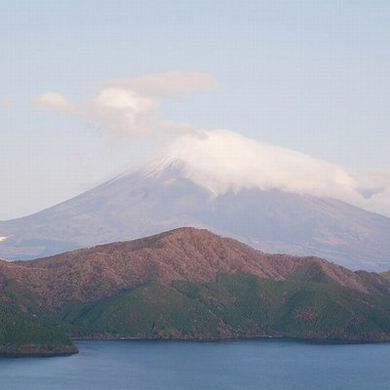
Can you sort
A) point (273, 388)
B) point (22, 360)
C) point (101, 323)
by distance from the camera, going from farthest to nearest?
point (101, 323) < point (22, 360) < point (273, 388)

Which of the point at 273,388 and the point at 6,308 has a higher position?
the point at 6,308

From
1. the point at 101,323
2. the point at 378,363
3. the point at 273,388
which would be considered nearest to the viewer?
the point at 273,388

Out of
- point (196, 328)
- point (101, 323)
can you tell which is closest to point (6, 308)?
point (101, 323)

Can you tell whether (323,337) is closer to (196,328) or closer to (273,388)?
(196,328)

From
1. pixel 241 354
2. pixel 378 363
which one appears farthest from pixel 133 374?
pixel 378 363

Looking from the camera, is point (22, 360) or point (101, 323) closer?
point (22, 360)

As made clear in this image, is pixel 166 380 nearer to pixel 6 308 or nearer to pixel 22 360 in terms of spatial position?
pixel 22 360
